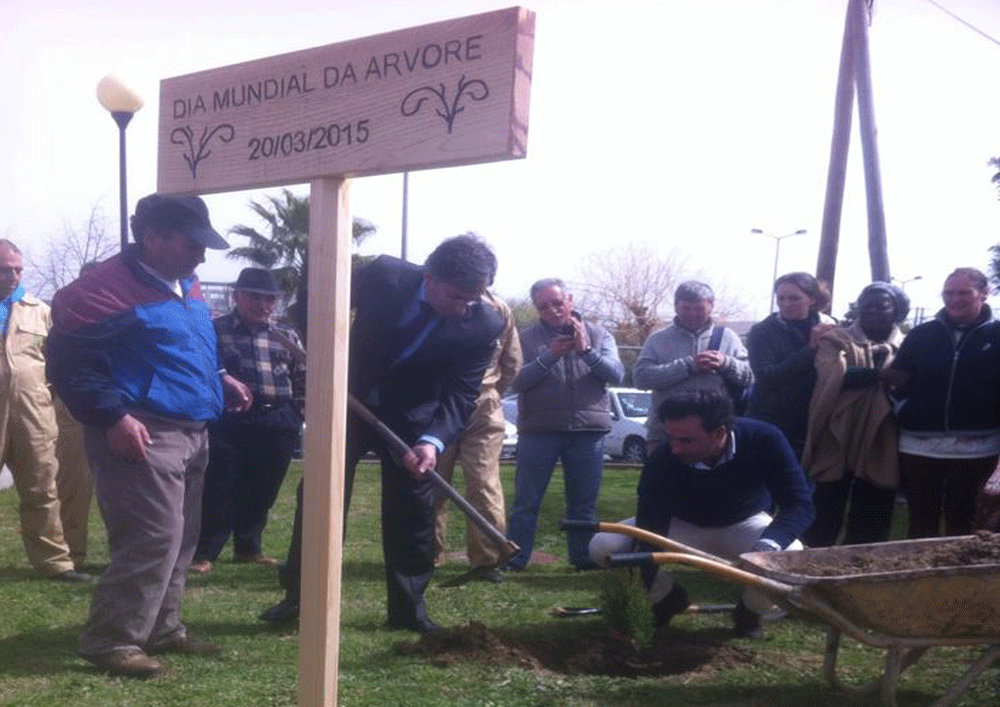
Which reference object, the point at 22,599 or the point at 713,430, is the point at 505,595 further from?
the point at 22,599

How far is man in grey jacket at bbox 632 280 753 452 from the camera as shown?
7148mm

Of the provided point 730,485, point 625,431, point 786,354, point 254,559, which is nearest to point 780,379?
point 786,354

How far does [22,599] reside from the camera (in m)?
6.51

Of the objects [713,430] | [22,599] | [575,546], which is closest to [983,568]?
[713,430]

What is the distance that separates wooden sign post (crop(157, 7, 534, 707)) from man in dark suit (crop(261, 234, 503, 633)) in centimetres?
186

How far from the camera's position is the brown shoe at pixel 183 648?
5.32m

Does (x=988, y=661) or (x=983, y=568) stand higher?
(x=983, y=568)

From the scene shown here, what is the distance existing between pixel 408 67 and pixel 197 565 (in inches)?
200

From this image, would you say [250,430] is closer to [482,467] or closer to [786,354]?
[482,467]

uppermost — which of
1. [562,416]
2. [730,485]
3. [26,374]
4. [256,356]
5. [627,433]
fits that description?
[256,356]

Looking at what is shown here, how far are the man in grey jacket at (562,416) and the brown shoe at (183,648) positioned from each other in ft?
8.69

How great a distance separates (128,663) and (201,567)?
2730mm

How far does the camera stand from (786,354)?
7191 mm

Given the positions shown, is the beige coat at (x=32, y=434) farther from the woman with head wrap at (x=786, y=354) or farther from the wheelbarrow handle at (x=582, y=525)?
the woman with head wrap at (x=786, y=354)
